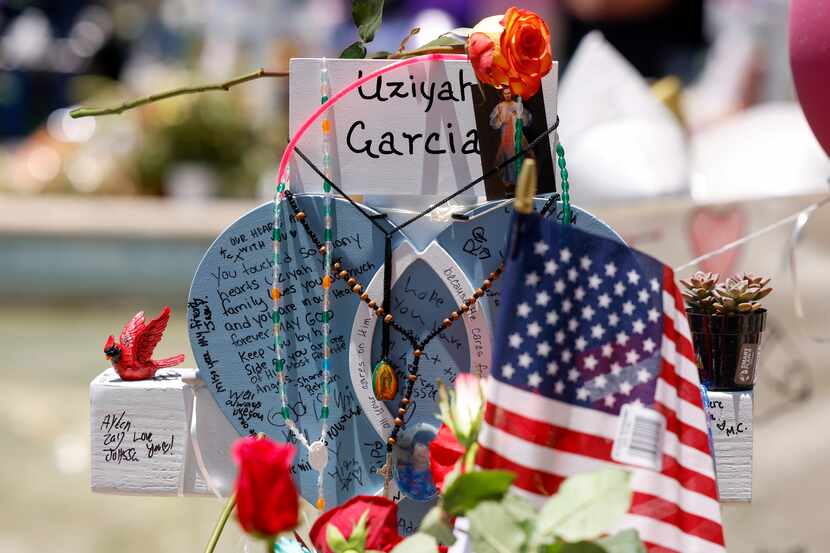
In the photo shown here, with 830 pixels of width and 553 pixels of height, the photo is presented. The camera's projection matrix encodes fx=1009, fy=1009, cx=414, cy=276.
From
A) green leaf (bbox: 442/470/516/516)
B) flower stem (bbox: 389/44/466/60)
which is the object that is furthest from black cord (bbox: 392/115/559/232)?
green leaf (bbox: 442/470/516/516)

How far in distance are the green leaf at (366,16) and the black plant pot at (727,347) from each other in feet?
1.27

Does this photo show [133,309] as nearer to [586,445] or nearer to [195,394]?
[195,394]

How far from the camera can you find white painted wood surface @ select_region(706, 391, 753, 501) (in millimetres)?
886

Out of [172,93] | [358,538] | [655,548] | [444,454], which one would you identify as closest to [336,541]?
[358,538]

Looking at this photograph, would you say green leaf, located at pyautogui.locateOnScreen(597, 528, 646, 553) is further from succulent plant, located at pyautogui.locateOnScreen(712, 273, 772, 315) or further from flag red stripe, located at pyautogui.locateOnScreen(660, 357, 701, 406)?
succulent plant, located at pyautogui.locateOnScreen(712, 273, 772, 315)

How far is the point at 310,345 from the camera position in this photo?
2.97ft

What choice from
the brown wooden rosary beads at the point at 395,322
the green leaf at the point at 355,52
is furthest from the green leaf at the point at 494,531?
the green leaf at the point at 355,52

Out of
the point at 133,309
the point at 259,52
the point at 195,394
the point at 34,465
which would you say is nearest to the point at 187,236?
the point at 133,309

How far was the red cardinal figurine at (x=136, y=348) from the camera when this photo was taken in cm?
93

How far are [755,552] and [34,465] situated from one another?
6.67ft

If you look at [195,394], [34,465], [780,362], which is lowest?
[34,465]

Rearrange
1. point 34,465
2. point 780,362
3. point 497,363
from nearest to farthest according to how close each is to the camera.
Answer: point 497,363 < point 780,362 < point 34,465

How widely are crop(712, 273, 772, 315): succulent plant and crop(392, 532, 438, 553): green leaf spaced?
369 millimetres

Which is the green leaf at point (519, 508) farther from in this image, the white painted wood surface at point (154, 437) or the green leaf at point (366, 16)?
the green leaf at point (366, 16)
